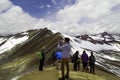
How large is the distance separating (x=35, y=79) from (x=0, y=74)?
96.2 metres

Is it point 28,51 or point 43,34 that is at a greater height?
point 43,34

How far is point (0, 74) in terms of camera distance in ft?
402

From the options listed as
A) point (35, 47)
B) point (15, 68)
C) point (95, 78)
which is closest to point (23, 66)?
point (15, 68)

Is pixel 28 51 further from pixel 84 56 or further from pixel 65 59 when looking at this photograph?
pixel 65 59

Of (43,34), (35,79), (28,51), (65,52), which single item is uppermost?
(43,34)

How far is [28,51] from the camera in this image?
173125 millimetres

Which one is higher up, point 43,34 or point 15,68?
point 43,34

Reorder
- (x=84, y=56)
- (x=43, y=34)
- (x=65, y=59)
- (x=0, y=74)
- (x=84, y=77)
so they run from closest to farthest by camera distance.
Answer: (x=65, y=59)
(x=84, y=77)
(x=84, y=56)
(x=0, y=74)
(x=43, y=34)

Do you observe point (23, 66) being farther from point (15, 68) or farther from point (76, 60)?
point (76, 60)

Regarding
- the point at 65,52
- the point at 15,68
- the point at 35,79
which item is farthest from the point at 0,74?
the point at 65,52

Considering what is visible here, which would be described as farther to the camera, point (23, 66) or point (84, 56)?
point (23, 66)

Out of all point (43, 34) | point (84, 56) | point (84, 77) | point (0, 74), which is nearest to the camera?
point (84, 77)

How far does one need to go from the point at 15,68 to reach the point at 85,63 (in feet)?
308

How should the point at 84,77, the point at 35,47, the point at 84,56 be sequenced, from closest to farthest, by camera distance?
1. the point at 84,77
2. the point at 84,56
3. the point at 35,47
